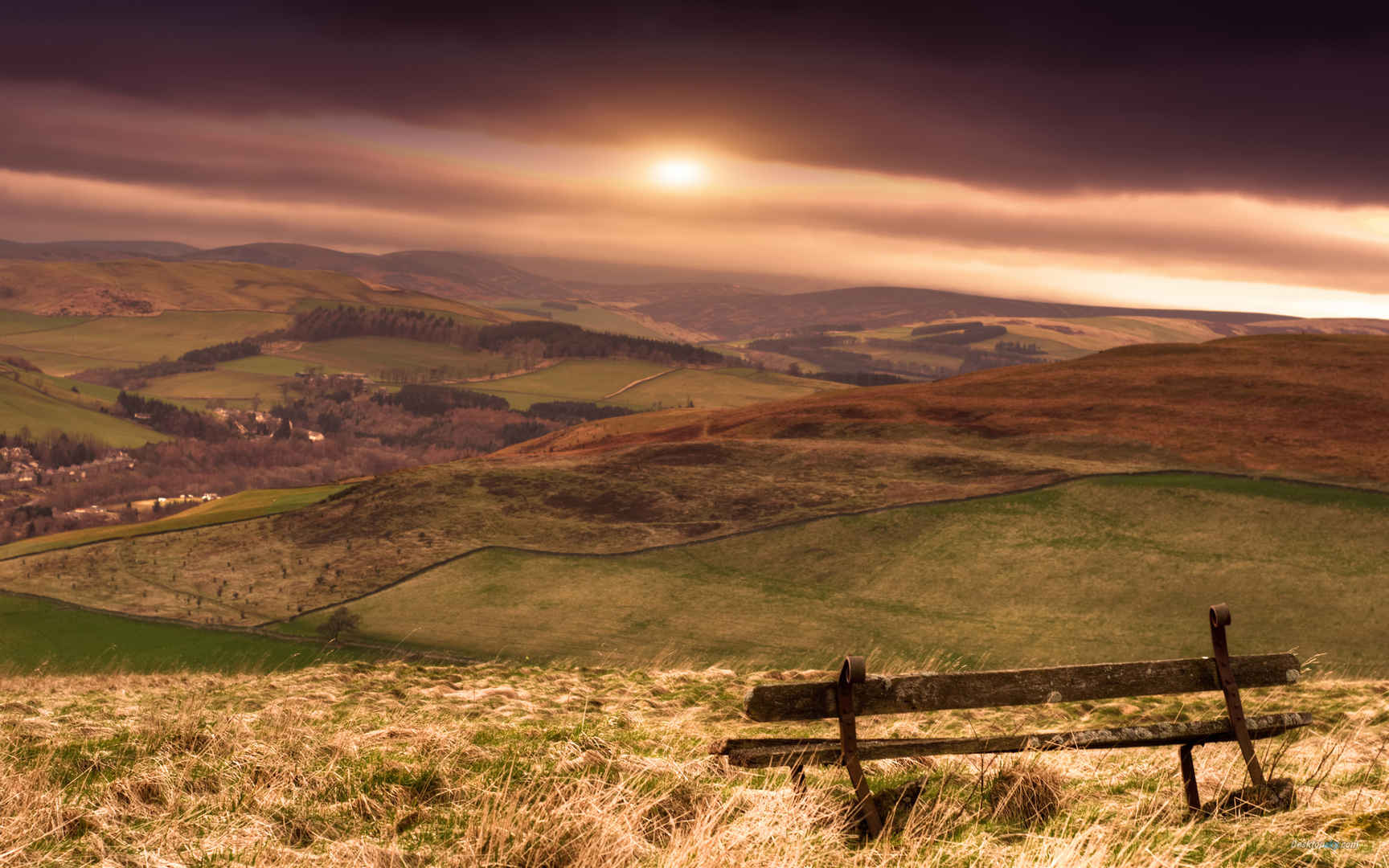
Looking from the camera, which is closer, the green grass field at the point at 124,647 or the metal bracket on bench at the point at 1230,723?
the metal bracket on bench at the point at 1230,723

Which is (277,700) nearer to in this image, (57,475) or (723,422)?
(723,422)

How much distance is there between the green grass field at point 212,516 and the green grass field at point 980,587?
32063mm

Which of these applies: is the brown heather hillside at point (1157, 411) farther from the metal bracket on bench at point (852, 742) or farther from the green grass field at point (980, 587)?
the metal bracket on bench at point (852, 742)

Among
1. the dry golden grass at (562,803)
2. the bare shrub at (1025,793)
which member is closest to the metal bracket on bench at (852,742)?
the dry golden grass at (562,803)

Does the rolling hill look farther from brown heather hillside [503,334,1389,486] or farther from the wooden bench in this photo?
the wooden bench

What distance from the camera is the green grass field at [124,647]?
155ft

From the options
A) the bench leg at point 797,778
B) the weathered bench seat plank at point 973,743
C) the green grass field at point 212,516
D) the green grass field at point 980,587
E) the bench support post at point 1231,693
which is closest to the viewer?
the weathered bench seat plank at point 973,743

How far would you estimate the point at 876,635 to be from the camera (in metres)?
41.8

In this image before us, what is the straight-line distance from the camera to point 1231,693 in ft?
25.2

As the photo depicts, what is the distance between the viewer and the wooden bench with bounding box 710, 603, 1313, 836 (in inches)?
276

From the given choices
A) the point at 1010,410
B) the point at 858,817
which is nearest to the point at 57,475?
the point at 1010,410

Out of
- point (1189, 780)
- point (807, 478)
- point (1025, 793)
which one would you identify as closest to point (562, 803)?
point (1025, 793)

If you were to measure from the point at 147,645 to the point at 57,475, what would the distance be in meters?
183

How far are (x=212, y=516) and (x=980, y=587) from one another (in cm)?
7421
